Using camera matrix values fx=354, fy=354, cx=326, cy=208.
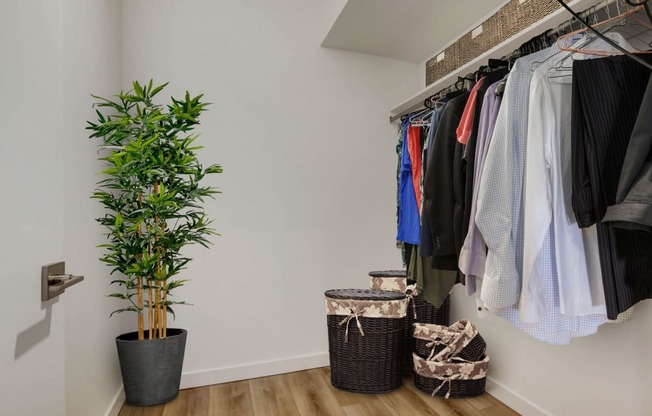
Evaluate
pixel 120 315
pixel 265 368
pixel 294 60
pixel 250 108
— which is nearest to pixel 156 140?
pixel 250 108

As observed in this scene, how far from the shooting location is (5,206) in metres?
0.65

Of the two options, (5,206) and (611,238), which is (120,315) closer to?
(5,206)

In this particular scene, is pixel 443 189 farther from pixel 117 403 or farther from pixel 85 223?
pixel 117 403

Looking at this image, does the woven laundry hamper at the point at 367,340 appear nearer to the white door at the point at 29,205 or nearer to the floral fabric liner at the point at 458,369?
the floral fabric liner at the point at 458,369

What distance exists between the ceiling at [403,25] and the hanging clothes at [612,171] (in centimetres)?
133

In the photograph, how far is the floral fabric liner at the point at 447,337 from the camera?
1.99 meters

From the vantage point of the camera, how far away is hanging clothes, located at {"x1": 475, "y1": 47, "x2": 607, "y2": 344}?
3.71ft

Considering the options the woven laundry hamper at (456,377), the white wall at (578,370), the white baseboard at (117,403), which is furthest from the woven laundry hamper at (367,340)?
the white baseboard at (117,403)

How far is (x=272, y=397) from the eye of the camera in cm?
202

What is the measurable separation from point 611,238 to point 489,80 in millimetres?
744

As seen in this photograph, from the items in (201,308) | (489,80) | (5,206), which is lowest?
(201,308)

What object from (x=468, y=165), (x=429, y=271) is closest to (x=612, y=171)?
(x=468, y=165)

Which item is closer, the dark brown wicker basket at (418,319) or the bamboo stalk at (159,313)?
the bamboo stalk at (159,313)

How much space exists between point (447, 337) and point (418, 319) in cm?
30
